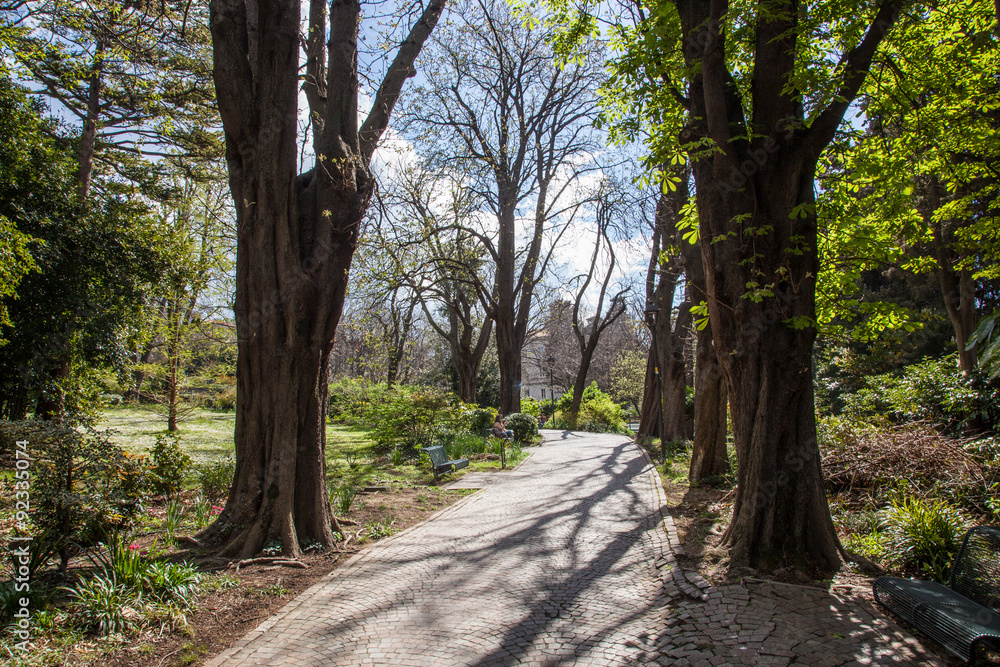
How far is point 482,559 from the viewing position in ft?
18.9

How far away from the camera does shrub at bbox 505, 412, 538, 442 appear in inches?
718

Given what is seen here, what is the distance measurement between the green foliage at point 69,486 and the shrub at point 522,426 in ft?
46.3

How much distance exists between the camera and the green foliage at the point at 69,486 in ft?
13.8

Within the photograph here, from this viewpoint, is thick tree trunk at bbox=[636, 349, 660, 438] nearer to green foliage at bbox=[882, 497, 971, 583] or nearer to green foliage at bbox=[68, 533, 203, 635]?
green foliage at bbox=[882, 497, 971, 583]

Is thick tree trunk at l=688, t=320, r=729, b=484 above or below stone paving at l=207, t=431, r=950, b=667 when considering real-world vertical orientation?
above

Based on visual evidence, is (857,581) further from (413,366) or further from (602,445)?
(413,366)

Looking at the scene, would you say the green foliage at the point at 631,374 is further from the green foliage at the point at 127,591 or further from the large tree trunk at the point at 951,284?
the green foliage at the point at 127,591

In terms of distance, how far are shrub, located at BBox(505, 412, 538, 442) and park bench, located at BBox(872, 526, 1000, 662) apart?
1431cm

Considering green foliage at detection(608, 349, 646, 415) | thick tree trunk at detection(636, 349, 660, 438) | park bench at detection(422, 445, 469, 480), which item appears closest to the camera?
park bench at detection(422, 445, 469, 480)

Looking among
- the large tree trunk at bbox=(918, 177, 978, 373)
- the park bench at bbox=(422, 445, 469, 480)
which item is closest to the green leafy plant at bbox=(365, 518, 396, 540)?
the park bench at bbox=(422, 445, 469, 480)

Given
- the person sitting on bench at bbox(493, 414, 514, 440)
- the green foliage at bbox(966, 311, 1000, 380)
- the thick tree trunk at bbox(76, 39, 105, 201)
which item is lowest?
the person sitting on bench at bbox(493, 414, 514, 440)

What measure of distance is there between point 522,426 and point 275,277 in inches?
530

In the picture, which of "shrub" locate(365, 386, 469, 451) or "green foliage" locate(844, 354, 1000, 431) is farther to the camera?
"shrub" locate(365, 386, 469, 451)

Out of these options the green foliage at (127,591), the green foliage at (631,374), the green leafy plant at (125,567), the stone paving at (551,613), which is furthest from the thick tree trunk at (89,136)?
the green foliage at (631,374)
